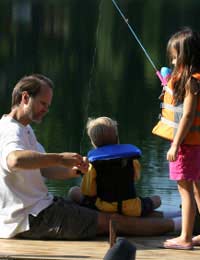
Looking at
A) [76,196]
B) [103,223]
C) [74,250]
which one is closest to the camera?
[74,250]

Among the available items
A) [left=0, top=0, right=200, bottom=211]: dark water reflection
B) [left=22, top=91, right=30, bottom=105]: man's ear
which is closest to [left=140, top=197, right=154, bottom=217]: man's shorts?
[left=22, top=91, right=30, bottom=105]: man's ear

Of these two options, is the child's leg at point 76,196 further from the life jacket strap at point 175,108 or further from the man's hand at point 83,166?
the life jacket strap at point 175,108

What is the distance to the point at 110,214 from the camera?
5051 mm

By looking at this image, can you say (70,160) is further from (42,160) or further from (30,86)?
(30,86)

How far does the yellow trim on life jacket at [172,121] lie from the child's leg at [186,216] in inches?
9.4

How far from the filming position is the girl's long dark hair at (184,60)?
15.6 ft

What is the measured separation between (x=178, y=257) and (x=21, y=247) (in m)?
0.78

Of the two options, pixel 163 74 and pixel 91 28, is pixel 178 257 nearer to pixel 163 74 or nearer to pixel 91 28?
pixel 163 74

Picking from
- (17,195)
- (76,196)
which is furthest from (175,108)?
(17,195)

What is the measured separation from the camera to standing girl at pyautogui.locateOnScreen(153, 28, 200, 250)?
4.73 meters

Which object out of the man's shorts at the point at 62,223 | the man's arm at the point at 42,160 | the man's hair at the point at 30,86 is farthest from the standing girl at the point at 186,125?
the man's hair at the point at 30,86

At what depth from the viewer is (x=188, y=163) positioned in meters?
4.80

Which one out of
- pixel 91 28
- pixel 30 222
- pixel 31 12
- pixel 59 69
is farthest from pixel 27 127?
pixel 31 12

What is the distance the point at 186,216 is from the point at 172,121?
502mm
